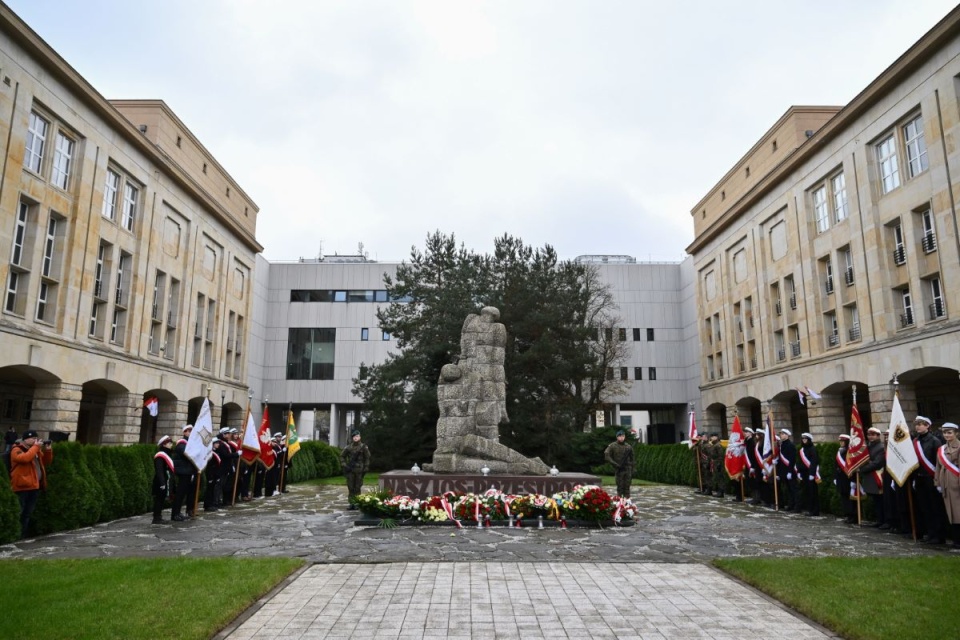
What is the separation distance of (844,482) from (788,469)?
1.88 m

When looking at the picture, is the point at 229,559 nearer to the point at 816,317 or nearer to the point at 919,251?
the point at 919,251

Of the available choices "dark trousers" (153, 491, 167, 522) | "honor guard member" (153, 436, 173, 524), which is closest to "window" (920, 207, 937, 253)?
"honor guard member" (153, 436, 173, 524)

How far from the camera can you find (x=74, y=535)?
436 inches

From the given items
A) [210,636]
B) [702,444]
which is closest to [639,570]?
[210,636]

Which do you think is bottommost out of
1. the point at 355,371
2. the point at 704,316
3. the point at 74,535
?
the point at 74,535

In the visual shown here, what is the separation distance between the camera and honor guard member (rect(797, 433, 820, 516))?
14969 millimetres

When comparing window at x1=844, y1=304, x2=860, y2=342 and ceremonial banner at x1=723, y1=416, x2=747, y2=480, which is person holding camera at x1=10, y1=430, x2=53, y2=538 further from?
window at x1=844, y1=304, x2=860, y2=342

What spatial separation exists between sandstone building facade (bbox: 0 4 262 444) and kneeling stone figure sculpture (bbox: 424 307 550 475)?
15847mm

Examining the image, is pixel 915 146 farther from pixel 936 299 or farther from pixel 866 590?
pixel 866 590

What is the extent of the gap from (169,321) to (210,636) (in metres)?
31.7

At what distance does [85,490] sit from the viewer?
12.0 meters

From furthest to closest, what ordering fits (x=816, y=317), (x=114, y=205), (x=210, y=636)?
1. (x=816, y=317)
2. (x=114, y=205)
3. (x=210, y=636)

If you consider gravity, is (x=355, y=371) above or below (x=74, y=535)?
above

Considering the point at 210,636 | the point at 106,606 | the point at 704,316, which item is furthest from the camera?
the point at 704,316
